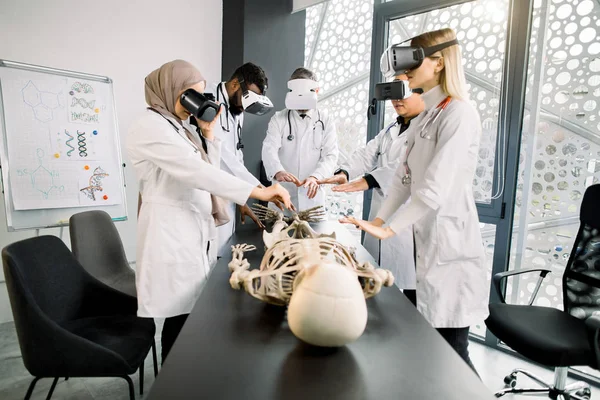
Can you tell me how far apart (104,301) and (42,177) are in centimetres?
127

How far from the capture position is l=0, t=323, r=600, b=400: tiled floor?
198 cm

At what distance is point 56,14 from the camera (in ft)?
9.20

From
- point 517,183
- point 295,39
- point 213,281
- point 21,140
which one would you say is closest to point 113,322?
point 213,281

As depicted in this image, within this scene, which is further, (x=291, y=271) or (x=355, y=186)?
(x=355, y=186)

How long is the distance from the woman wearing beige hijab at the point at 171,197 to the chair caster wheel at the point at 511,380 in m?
1.66

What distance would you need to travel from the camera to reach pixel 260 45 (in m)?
3.65

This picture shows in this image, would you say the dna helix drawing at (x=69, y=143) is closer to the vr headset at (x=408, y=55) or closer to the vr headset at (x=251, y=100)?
the vr headset at (x=251, y=100)

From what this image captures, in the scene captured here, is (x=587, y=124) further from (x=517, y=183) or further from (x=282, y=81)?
(x=282, y=81)

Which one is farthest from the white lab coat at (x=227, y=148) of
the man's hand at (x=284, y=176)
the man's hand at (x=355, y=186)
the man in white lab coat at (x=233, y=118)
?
the man's hand at (x=355, y=186)

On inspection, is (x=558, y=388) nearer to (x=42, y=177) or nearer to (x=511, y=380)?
(x=511, y=380)

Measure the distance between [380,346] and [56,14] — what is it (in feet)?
10.6

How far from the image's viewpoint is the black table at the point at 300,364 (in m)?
0.74

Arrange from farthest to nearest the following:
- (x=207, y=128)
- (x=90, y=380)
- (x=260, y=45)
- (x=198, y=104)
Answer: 1. (x=260, y=45)
2. (x=90, y=380)
3. (x=207, y=128)
4. (x=198, y=104)

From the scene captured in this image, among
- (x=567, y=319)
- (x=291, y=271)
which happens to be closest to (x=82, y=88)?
(x=291, y=271)
